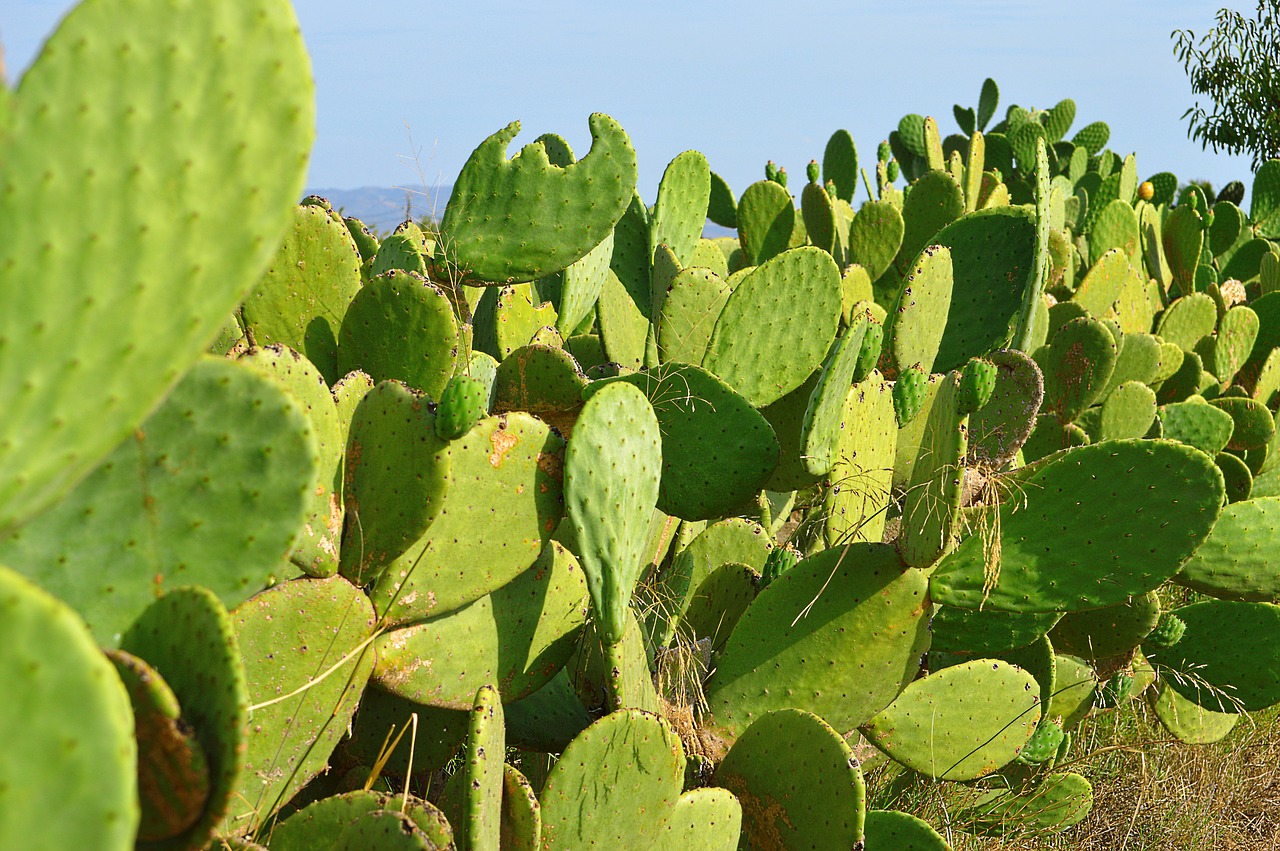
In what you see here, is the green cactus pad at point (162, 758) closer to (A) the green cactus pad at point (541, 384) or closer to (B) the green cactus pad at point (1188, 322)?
(A) the green cactus pad at point (541, 384)

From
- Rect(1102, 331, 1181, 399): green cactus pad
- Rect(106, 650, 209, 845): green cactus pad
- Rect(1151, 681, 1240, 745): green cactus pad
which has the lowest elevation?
Rect(1151, 681, 1240, 745): green cactus pad

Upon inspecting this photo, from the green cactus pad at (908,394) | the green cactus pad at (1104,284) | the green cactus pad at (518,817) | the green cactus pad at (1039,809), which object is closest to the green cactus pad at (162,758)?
the green cactus pad at (518,817)

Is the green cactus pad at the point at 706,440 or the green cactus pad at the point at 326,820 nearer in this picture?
the green cactus pad at the point at 326,820

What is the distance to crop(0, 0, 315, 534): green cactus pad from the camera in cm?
73

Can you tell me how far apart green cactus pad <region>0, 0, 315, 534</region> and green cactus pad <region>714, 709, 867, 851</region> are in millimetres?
1127

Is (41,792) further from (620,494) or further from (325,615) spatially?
(620,494)

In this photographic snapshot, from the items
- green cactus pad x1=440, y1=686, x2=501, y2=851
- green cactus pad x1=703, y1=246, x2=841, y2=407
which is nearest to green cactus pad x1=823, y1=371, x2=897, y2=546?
green cactus pad x1=703, y1=246, x2=841, y2=407

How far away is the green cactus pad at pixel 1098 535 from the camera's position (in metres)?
1.86

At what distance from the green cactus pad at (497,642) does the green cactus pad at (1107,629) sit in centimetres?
147

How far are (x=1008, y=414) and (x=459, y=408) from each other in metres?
1.46

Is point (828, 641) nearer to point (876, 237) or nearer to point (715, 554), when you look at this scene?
point (715, 554)

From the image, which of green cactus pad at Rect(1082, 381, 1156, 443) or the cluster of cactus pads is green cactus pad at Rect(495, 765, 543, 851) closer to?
the cluster of cactus pads

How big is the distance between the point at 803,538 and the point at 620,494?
3.68ft

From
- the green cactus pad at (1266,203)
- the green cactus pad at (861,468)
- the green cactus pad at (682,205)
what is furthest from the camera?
the green cactus pad at (1266,203)
